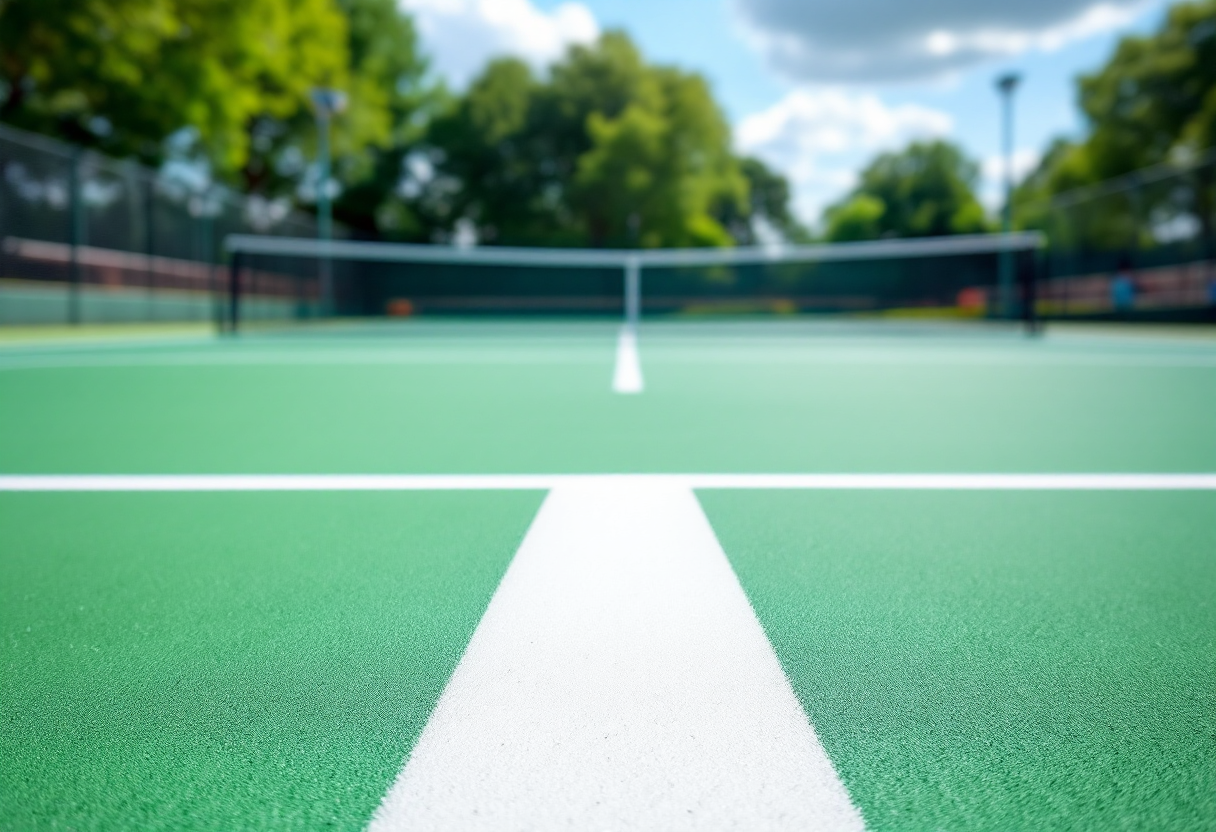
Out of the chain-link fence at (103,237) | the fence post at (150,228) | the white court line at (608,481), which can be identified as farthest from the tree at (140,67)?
the white court line at (608,481)

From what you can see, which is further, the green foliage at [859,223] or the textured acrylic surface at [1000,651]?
the green foliage at [859,223]

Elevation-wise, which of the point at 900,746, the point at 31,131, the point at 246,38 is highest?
the point at 246,38

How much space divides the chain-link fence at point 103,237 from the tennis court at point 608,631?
45.4 ft

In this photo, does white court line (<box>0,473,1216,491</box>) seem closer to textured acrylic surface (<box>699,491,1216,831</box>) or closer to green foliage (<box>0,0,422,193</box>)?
textured acrylic surface (<box>699,491,1216,831</box>)

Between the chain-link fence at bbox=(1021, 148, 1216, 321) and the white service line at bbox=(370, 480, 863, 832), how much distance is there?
19.6 m

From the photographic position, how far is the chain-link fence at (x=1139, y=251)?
63.9 feet

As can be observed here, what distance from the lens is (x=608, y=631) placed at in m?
1.78

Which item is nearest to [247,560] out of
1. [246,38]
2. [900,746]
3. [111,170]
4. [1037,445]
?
[900,746]

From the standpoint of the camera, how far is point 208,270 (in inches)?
938

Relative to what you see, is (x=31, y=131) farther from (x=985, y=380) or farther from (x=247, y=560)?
(x=247, y=560)

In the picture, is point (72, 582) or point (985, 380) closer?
point (72, 582)

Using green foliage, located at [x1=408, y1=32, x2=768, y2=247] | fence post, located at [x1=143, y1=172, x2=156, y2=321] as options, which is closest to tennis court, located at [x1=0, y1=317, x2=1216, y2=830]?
fence post, located at [x1=143, y1=172, x2=156, y2=321]

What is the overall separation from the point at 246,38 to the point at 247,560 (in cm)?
2586

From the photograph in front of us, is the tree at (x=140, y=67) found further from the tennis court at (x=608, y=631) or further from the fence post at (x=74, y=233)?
the tennis court at (x=608, y=631)
